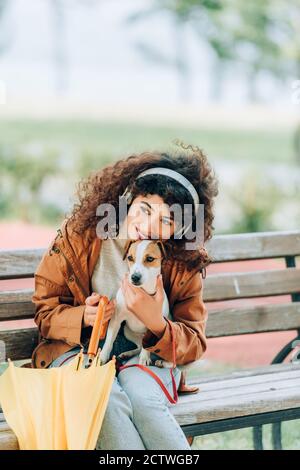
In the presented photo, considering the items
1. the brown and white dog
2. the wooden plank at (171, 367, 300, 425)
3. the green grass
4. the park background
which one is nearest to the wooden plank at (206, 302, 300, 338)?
the wooden plank at (171, 367, 300, 425)

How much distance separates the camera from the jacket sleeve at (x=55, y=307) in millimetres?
2783

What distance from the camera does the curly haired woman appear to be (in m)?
2.74

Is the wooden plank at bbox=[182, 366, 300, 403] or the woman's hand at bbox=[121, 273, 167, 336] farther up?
the woman's hand at bbox=[121, 273, 167, 336]

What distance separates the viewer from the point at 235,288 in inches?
146

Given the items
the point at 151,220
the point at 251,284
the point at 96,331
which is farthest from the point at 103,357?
the point at 251,284

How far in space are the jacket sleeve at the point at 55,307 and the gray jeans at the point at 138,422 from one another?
0.26 metres

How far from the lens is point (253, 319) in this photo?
3.70 metres

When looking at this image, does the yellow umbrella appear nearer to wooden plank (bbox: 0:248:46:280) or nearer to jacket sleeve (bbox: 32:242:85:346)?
jacket sleeve (bbox: 32:242:85:346)

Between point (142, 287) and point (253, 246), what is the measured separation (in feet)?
3.85

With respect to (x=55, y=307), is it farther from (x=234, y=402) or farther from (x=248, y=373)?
(x=248, y=373)

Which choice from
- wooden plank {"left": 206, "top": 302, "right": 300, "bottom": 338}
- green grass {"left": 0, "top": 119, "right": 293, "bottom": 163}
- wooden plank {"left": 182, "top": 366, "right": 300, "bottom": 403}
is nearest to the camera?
wooden plank {"left": 182, "top": 366, "right": 300, "bottom": 403}

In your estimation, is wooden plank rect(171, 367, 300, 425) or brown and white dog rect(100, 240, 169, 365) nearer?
brown and white dog rect(100, 240, 169, 365)

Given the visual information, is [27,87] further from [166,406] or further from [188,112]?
[166,406]

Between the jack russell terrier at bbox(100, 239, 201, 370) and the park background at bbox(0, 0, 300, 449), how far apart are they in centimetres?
783
